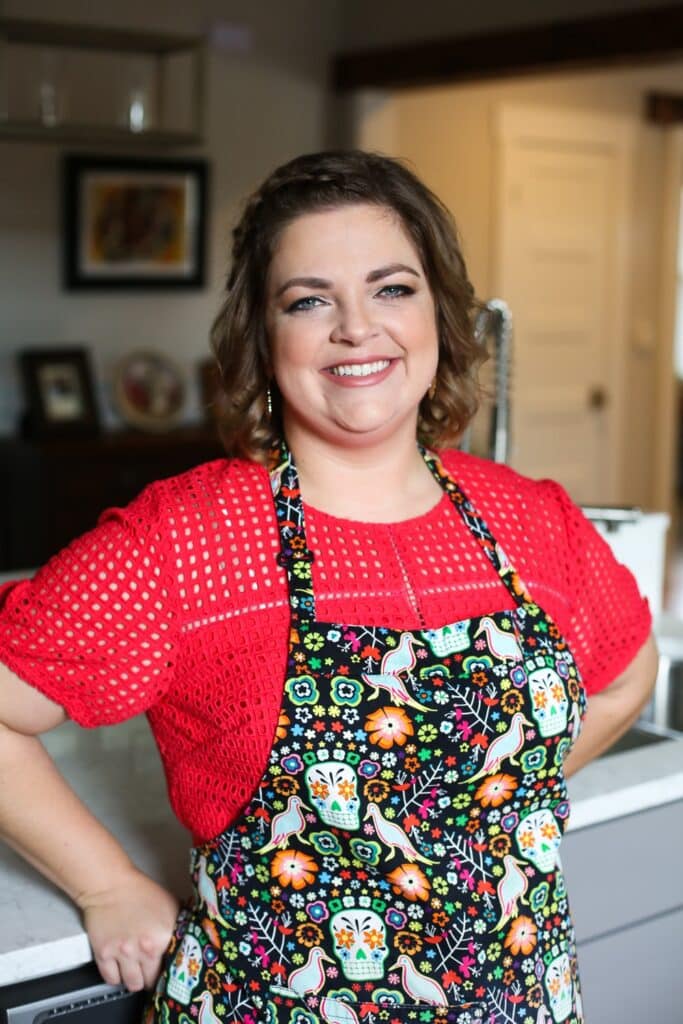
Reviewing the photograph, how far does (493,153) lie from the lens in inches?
251

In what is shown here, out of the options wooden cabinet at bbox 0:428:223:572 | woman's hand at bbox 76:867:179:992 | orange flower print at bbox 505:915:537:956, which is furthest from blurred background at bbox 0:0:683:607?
orange flower print at bbox 505:915:537:956

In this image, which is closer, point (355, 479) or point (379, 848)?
point (379, 848)

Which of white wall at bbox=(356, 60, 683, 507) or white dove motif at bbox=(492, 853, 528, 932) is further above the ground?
white wall at bbox=(356, 60, 683, 507)

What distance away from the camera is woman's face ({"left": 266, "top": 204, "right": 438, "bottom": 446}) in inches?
53.4

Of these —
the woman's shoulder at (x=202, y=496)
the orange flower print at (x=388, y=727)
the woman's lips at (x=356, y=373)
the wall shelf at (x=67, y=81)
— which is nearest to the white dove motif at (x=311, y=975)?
the orange flower print at (x=388, y=727)

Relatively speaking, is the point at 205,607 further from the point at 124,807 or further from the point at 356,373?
the point at 124,807

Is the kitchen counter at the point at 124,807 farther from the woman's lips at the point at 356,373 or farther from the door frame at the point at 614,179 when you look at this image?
the door frame at the point at 614,179

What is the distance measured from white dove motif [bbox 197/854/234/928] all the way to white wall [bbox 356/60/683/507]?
14.8 feet

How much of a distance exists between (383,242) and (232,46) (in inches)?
181

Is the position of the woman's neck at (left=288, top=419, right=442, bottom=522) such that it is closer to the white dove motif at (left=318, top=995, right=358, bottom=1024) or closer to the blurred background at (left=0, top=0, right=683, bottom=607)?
the white dove motif at (left=318, top=995, right=358, bottom=1024)

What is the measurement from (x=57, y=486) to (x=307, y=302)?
12.1 ft

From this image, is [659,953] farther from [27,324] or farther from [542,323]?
[542,323]

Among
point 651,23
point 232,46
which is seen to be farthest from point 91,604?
point 232,46

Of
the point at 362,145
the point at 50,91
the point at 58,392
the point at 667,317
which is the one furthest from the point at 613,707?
the point at 667,317
